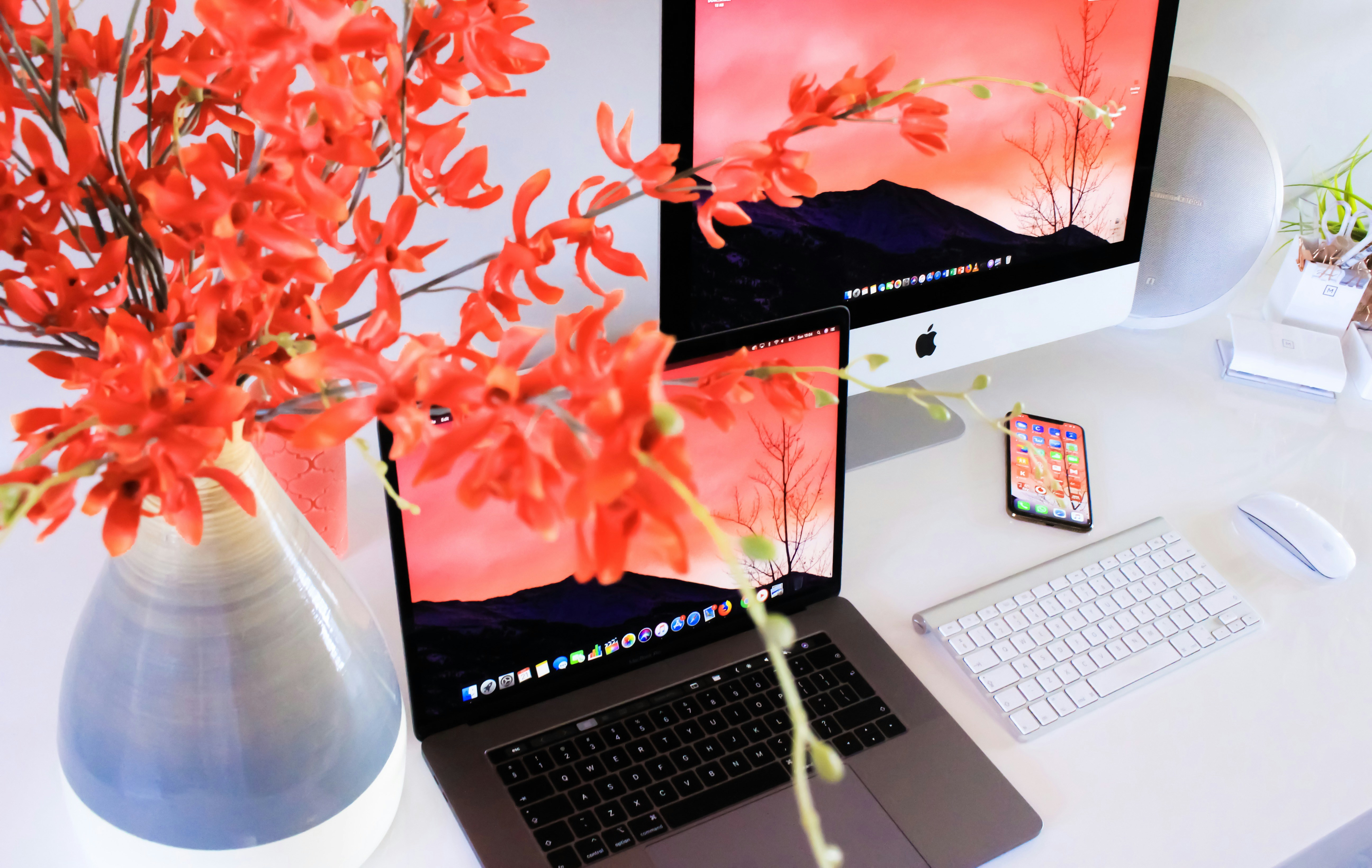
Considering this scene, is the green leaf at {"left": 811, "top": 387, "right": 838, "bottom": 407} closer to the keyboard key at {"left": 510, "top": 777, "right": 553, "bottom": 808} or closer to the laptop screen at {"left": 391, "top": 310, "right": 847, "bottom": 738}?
the laptop screen at {"left": 391, "top": 310, "right": 847, "bottom": 738}

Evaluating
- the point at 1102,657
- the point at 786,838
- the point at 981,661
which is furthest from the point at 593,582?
the point at 1102,657

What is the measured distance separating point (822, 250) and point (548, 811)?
51 cm

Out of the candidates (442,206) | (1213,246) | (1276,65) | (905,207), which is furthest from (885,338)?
(1276,65)

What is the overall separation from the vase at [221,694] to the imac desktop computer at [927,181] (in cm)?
41

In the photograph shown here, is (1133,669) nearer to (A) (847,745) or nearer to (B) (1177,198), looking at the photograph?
(A) (847,745)

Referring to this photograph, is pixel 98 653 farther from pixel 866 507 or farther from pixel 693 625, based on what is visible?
pixel 866 507

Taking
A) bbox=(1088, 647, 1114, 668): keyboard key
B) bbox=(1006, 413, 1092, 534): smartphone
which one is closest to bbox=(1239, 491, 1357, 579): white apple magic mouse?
bbox=(1006, 413, 1092, 534): smartphone

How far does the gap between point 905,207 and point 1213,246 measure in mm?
597

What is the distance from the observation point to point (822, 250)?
0.86 meters

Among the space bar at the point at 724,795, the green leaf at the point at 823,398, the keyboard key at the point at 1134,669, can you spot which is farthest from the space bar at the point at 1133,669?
the green leaf at the point at 823,398

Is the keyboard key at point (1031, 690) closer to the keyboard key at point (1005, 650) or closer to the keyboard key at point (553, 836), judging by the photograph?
the keyboard key at point (1005, 650)

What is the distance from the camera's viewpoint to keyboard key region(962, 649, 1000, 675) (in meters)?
0.80

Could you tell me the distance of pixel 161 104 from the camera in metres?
0.44

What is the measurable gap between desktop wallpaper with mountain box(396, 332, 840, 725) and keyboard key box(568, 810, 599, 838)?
11 centimetres
